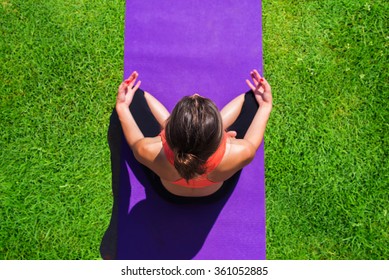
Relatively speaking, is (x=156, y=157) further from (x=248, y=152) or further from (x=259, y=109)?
(x=259, y=109)

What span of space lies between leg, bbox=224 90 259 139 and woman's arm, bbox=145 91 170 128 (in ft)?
1.84

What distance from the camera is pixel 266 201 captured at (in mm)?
3285

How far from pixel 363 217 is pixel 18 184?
10.1 ft

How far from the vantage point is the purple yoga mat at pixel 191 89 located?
3.15 metres

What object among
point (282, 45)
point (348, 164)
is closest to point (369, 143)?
point (348, 164)

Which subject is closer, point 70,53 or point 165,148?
point 165,148

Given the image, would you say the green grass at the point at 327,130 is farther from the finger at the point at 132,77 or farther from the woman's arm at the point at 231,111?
the finger at the point at 132,77

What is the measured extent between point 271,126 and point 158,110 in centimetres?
106

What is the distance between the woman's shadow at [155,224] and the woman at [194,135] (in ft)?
0.64

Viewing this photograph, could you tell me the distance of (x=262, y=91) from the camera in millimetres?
3184

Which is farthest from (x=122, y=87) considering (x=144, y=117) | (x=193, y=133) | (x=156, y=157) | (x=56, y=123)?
(x=193, y=133)

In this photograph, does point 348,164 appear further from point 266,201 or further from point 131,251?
point 131,251

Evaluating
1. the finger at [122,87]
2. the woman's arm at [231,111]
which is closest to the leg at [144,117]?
the finger at [122,87]

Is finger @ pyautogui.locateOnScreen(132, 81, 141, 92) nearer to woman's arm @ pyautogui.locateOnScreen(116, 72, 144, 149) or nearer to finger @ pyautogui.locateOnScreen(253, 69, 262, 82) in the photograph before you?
woman's arm @ pyautogui.locateOnScreen(116, 72, 144, 149)
